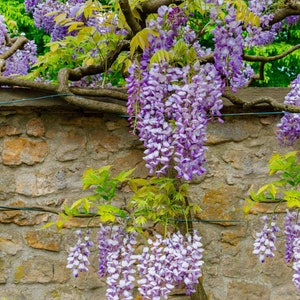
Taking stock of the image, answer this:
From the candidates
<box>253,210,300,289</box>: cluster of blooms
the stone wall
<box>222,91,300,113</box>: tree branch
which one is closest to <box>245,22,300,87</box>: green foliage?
<box>222,91,300,113</box>: tree branch

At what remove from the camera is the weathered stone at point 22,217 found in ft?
9.04

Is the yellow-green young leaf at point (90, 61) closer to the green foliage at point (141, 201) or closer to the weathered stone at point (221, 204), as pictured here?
the green foliage at point (141, 201)

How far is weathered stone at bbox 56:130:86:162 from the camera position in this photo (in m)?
2.75

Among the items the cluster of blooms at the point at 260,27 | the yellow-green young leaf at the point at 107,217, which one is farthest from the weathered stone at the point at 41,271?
the cluster of blooms at the point at 260,27

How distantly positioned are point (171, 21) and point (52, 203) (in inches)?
39.7

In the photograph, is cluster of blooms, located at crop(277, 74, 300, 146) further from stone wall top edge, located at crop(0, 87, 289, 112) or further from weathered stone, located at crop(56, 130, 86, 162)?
weathered stone, located at crop(56, 130, 86, 162)

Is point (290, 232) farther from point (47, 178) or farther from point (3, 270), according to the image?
point (3, 270)

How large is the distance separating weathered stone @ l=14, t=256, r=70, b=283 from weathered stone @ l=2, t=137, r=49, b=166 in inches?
16.9

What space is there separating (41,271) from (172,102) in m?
1.10

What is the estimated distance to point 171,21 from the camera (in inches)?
87.1

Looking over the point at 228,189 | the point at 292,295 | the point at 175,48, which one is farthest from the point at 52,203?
the point at 292,295

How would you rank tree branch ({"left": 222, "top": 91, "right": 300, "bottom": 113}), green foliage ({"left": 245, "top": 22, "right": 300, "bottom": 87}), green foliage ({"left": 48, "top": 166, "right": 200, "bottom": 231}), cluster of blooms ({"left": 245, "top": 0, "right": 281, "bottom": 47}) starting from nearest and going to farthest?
green foliage ({"left": 48, "top": 166, "right": 200, "bottom": 231}) → tree branch ({"left": 222, "top": 91, "right": 300, "bottom": 113}) → cluster of blooms ({"left": 245, "top": 0, "right": 281, "bottom": 47}) → green foliage ({"left": 245, "top": 22, "right": 300, "bottom": 87})

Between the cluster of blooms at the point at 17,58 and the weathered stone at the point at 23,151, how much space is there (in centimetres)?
79

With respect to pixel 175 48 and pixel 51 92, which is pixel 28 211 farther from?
pixel 175 48
